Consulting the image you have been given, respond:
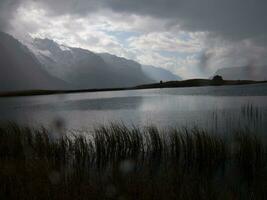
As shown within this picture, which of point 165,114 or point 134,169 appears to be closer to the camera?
point 134,169

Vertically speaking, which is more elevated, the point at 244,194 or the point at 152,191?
the point at 152,191

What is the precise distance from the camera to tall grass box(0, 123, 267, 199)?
8758 mm

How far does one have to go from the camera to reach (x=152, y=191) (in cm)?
855

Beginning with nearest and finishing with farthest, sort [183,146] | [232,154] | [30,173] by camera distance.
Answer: [30,173]
[232,154]
[183,146]

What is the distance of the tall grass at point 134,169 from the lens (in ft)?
28.7

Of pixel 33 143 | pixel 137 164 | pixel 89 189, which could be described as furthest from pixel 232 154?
pixel 33 143

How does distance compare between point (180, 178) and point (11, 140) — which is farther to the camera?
point (11, 140)

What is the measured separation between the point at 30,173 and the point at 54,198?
246cm

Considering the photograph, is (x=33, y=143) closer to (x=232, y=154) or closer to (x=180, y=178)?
(x=180, y=178)

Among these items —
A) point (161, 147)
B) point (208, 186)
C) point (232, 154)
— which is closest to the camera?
point (208, 186)

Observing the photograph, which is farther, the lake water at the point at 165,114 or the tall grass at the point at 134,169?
the lake water at the point at 165,114

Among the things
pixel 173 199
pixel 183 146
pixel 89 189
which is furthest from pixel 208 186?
pixel 183 146

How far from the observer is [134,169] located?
12.5m

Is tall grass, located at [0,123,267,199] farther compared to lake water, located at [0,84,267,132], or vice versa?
lake water, located at [0,84,267,132]
